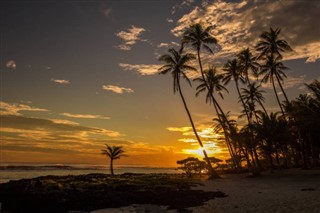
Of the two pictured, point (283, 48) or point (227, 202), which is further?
point (283, 48)

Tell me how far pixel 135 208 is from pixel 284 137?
2960cm

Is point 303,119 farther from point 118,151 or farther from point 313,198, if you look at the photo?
point 118,151

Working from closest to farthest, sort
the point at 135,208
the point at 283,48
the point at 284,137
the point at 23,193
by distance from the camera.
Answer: the point at 135,208, the point at 23,193, the point at 284,137, the point at 283,48

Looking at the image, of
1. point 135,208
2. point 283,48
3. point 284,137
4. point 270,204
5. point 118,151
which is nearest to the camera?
point 270,204

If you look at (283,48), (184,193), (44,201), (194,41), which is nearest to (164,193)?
(184,193)

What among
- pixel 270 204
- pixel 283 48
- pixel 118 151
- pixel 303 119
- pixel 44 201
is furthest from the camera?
pixel 118 151

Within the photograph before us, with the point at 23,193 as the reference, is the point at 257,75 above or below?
above

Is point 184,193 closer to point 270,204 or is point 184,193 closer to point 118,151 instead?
point 270,204

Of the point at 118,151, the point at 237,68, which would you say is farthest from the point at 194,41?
the point at 118,151

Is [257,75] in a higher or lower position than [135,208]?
higher

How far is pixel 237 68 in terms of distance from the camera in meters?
49.6

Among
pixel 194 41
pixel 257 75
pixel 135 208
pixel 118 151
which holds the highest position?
pixel 194 41

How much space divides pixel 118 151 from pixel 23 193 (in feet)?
137

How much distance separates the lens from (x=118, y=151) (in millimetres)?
67562
